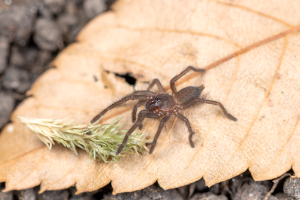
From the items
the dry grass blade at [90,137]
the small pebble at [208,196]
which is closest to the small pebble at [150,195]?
the small pebble at [208,196]

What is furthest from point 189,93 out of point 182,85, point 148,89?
point 148,89

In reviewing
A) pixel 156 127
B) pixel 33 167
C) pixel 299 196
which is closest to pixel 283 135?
pixel 299 196

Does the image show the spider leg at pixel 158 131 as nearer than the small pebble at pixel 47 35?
Yes

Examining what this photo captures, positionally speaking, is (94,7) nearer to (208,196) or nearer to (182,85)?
(182,85)

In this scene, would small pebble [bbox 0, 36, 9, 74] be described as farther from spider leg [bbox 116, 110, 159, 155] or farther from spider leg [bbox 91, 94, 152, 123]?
spider leg [bbox 116, 110, 159, 155]

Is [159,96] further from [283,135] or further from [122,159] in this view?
[283,135]

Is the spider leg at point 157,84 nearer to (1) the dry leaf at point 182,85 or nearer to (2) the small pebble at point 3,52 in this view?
(1) the dry leaf at point 182,85
